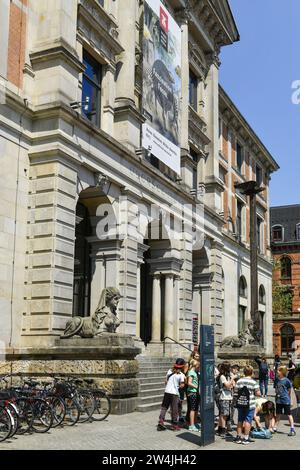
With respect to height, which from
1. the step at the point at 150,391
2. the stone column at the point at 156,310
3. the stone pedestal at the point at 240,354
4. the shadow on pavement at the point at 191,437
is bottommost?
the shadow on pavement at the point at 191,437

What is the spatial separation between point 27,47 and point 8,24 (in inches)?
40.8

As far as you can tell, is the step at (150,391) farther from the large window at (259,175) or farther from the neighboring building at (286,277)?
the neighboring building at (286,277)

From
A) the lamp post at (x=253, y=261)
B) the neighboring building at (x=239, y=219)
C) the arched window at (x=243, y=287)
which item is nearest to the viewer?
the lamp post at (x=253, y=261)

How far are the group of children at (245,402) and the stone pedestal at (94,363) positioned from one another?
9.23ft

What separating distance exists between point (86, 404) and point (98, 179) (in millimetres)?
8558

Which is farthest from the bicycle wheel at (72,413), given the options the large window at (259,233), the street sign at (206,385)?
the large window at (259,233)

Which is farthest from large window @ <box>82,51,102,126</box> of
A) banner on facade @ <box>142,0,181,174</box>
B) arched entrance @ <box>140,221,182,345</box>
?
arched entrance @ <box>140,221,182,345</box>

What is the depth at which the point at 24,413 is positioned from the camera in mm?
12445

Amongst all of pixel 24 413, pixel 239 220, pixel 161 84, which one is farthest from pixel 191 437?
pixel 239 220

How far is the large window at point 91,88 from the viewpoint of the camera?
71.3ft

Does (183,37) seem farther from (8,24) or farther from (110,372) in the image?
(110,372)

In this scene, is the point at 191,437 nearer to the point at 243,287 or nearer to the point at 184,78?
the point at 184,78

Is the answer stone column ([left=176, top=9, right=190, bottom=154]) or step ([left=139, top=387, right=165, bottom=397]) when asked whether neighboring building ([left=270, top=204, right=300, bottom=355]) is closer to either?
stone column ([left=176, top=9, right=190, bottom=154])

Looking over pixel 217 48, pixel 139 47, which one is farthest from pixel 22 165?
pixel 217 48
